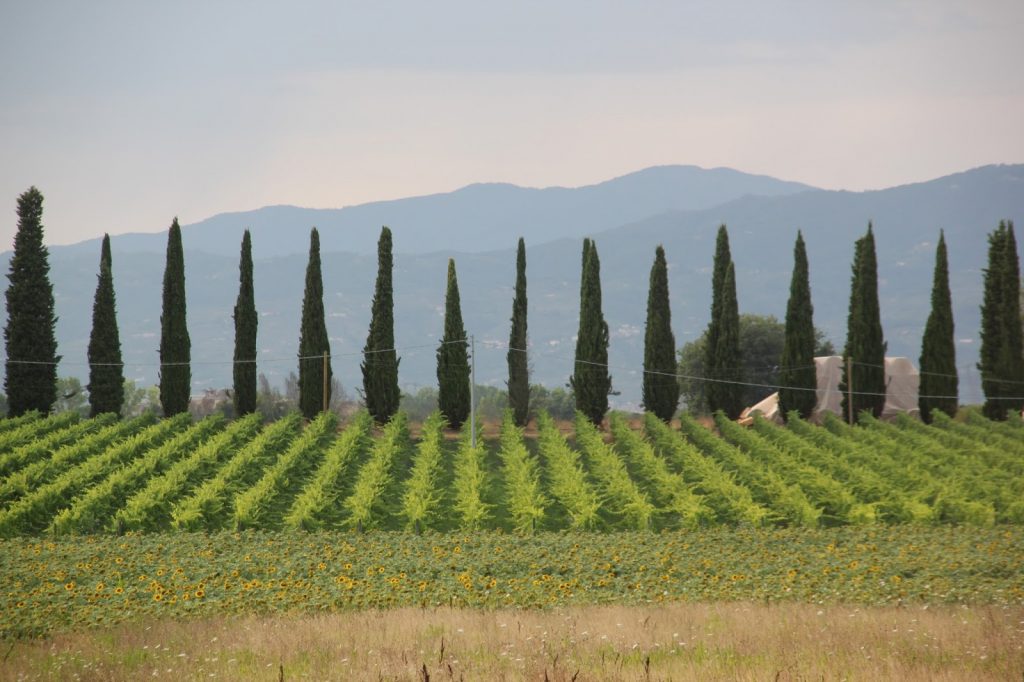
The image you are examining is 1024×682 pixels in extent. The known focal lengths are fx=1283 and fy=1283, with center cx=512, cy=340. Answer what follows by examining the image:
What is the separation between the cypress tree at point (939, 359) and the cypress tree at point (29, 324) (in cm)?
3151

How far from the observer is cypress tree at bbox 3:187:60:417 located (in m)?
46.7

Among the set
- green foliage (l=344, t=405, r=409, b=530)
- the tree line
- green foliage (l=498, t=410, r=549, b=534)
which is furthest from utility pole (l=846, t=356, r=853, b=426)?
green foliage (l=344, t=405, r=409, b=530)

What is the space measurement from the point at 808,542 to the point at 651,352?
22.9 metres

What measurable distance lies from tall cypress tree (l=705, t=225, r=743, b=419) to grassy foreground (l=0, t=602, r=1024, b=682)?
29.5m

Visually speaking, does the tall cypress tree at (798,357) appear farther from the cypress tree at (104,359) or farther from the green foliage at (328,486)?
the cypress tree at (104,359)

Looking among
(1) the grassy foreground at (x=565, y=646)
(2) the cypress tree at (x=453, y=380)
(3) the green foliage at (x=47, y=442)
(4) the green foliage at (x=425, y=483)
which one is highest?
(2) the cypress tree at (x=453, y=380)

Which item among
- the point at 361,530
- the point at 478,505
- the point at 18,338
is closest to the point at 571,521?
the point at 478,505

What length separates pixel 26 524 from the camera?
2884 cm

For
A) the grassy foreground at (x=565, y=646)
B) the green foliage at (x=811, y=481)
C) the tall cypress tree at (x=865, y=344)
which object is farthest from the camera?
the tall cypress tree at (x=865, y=344)

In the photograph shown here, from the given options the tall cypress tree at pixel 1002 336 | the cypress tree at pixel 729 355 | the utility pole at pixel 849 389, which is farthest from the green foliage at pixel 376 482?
the tall cypress tree at pixel 1002 336

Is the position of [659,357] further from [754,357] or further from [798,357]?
[754,357]

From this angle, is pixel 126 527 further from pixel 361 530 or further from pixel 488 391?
pixel 488 391

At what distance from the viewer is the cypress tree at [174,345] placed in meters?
47.2

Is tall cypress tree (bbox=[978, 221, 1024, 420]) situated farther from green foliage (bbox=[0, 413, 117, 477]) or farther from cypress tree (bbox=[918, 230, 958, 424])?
green foliage (bbox=[0, 413, 117, 477])
